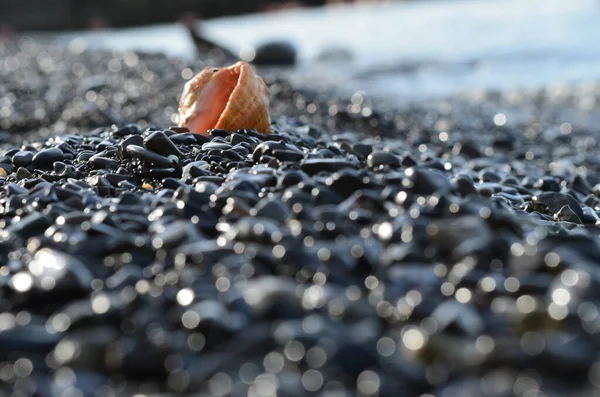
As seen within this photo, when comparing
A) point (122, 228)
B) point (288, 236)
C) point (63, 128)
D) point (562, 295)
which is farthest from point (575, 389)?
point (63, 128)

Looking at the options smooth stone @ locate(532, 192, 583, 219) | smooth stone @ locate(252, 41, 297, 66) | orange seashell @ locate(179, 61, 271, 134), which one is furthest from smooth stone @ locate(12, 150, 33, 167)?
smooth stone @ locate(252, 41, 297, 66)

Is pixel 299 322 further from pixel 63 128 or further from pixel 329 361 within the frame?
pixel 63 128

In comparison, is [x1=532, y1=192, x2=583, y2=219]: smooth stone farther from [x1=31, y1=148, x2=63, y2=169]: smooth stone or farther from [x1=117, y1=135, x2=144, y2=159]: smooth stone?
[x1=31, y1=148, x2=63, y2=169]: smooth stone

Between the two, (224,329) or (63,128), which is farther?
(63,128)

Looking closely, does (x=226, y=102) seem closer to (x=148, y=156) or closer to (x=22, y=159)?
(x=148, y=156)

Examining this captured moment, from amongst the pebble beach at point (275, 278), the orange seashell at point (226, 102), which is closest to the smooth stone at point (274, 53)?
the orange seashell at point (226, 102)

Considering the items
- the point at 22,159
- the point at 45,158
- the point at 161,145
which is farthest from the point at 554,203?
the point at 22,159
